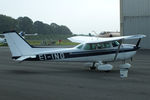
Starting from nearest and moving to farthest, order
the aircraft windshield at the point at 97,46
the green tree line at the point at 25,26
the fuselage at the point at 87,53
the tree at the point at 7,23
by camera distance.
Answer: the fuselage at the point at 87,53
the aircraft windshield at the point at 97,46
the tree at the point at 7,23
the green tree line at the point at 25,26

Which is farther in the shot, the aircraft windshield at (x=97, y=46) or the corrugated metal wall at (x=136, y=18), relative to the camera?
the corrugated metal wall at (x=136, y=18)

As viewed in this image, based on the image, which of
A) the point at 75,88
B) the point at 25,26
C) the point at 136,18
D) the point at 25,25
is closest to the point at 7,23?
the point at 25,26

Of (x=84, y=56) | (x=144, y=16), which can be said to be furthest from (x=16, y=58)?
(x=144, y=16)

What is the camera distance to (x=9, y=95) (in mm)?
7691

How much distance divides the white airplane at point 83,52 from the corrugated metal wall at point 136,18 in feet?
64.6

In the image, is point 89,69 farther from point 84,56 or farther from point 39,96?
point 39,96

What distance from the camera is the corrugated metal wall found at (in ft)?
105

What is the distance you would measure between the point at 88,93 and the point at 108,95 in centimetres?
64

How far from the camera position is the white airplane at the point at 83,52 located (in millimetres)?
12375

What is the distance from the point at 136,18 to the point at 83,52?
21.8m

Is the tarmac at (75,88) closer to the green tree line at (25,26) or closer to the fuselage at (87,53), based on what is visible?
the fuselage at (87,53)

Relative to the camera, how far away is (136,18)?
33156 millimetres

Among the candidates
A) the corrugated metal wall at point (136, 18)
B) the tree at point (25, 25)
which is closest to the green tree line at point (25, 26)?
the tree at point (25, 25)

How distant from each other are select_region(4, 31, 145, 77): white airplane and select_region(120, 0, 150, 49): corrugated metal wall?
19.7 meters
